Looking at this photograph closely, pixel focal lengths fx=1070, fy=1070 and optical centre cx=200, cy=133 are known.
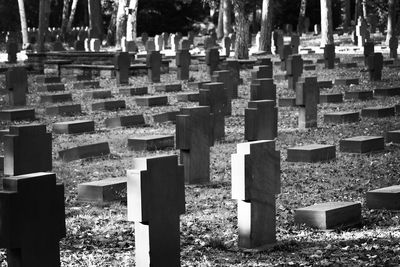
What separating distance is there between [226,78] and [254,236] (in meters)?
12.2

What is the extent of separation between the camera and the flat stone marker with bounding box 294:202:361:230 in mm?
9906

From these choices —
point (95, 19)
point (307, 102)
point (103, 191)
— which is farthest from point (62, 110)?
point (95, 19)

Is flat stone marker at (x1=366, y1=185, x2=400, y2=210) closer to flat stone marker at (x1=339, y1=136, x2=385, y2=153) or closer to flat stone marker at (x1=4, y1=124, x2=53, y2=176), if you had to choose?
flat stone marker at (x1=4, y1=124, x2=53, y2=176)

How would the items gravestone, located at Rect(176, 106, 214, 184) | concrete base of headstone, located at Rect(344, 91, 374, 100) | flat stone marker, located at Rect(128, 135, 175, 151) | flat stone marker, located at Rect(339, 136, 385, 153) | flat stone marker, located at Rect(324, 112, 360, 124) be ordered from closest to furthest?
1. gravestone, located at Rect(176, 106, 214, 184)
2. flat stone marker, located at Rect(339, 136, 385, 153)
3. flat stone marker, located at Rect(128, 135, 175, 151)
4. flat stone marker, located at Rect(324, 112, 360, 124)
5. concrete base of headstone, located at Rect(344, 91, 374, 100)

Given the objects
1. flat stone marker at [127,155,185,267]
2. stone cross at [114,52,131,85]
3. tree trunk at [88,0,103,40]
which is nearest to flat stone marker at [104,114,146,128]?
stone cross at [114,52,131,85]

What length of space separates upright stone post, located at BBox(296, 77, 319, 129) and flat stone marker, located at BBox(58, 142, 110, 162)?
4036 mm

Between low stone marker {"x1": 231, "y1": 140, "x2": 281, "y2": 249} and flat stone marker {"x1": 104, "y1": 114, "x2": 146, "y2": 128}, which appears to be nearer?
low stone marker {"x1": 231, "y1": 140, "x2": 281, "y2": 249}

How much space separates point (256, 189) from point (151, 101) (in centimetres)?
1313

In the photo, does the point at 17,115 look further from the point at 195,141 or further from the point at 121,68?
the point at 121,68

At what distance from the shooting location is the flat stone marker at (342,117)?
60.4 ft

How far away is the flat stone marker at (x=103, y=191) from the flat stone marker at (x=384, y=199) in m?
2.65

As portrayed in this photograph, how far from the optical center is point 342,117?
18406 millimetres

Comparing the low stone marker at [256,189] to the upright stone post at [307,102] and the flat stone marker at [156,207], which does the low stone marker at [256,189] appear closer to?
the flat stone marker at [156,207]

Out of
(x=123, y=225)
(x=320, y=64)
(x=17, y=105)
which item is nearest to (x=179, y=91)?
(x=17, y=105)
